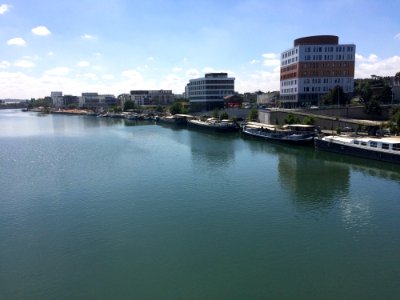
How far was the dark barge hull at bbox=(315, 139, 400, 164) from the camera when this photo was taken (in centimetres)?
4428

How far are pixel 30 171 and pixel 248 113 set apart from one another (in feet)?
228

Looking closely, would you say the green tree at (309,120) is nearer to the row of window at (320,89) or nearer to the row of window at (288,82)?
the row of window at (320,89)

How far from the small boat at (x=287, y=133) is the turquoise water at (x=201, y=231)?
15.6 metres

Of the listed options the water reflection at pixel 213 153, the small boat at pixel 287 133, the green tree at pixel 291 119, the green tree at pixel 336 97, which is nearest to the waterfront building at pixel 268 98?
the green tree at pixel 336 97

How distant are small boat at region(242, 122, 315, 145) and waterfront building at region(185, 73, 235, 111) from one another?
198 ft

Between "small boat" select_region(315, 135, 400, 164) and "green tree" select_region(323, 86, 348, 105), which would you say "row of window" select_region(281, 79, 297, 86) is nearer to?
"green tree" select_region(323, 86, 348, 105)

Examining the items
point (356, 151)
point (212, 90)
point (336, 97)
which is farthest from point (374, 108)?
point (212, 90)

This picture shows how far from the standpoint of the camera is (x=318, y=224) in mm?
25891

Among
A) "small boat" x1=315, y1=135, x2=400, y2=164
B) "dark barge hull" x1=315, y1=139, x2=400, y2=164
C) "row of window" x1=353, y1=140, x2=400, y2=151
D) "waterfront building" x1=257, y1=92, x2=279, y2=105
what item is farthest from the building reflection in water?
"waterfront building" x1=257, y1=92, x2=279, y2=105

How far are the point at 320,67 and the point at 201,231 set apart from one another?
8047 centimetres

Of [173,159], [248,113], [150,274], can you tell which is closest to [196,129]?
[248,113]

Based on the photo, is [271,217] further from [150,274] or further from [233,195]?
[150,274]

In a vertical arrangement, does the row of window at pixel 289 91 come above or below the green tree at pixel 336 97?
above

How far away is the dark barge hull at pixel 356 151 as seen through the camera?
44.3 metres
